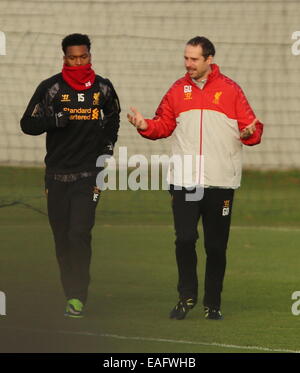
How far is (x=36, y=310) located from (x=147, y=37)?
1075cm

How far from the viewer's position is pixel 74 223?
10578 millimetres

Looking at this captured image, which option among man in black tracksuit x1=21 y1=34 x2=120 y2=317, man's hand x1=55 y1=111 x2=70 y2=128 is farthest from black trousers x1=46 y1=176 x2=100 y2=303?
man's hand x1=55 y1=111 x2=70 y2=128

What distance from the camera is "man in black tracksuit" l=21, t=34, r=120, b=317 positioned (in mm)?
10516

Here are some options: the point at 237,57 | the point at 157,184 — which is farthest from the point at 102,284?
the point at 237,57

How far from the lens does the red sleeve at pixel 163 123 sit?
10.4 m

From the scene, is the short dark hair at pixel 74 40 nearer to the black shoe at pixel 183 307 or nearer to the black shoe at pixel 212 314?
the black shoe at pixel 183 307

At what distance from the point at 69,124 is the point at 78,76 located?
36 cm

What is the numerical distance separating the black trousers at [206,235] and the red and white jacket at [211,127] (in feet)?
0.39

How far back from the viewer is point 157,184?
1975 cm

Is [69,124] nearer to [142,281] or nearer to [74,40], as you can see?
[74,40]

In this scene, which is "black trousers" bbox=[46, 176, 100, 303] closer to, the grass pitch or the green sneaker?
the green sneaker

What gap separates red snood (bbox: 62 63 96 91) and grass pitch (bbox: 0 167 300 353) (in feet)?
5.61
